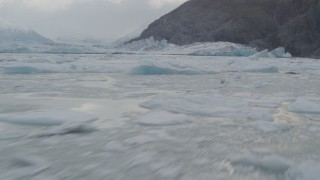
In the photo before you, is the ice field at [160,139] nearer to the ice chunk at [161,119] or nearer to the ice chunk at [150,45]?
the ice chunk at [161,119]

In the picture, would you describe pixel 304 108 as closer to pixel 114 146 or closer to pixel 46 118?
pixel 114 146

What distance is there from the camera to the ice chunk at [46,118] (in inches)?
138

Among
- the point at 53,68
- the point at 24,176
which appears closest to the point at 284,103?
the point at 24,176

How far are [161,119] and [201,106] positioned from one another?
0.84m

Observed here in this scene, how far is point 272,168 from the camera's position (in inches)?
93.0

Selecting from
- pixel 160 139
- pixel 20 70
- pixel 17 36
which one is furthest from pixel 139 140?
pixel 17 36

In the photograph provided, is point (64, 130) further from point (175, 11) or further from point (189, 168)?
point (175, 11)

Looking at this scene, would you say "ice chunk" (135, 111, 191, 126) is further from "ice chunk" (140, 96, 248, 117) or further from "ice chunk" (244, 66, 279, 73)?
"ice chunk" (244, 66, 279, 73)

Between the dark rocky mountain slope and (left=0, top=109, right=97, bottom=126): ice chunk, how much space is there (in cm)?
5192

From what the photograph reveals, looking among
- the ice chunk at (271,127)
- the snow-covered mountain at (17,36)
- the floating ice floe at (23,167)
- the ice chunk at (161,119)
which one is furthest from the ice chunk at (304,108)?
the snow-covered mountain at (17,36)

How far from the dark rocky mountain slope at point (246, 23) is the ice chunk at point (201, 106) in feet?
165

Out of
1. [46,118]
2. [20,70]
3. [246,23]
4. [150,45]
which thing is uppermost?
[246,23]

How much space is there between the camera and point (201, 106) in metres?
4.45

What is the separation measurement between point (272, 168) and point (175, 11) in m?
82.7
